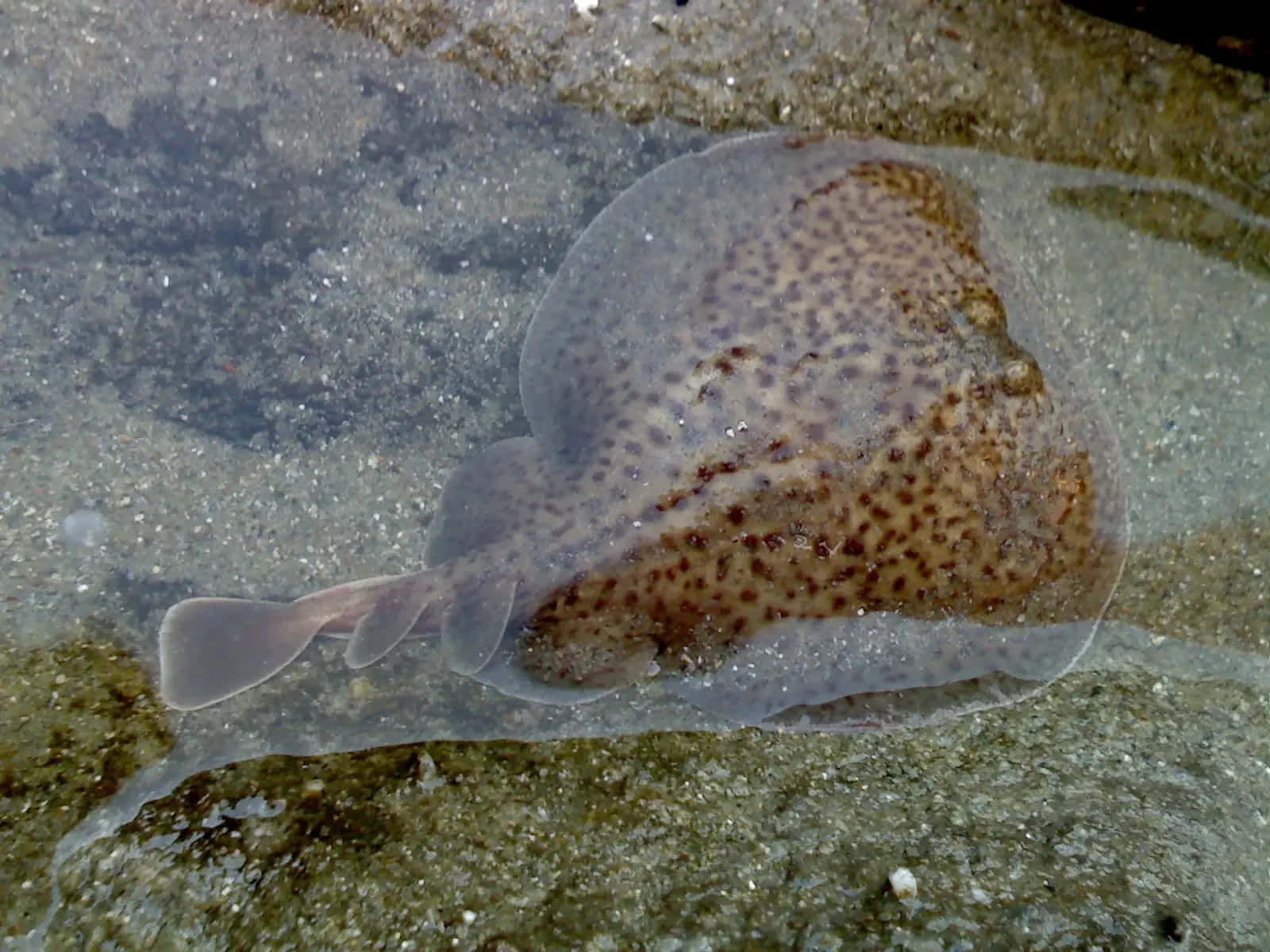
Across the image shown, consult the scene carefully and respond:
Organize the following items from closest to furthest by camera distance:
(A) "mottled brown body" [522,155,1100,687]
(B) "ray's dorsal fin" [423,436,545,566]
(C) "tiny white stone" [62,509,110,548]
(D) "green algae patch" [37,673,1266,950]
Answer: (D) "green algae patch" [37,673,1266,950], (A) "mottled brown body" [522,155,1100,687], (B) "ray's dorsal fin" [423,436,545,566], (C) "tiny white stone" [62,509,110,548]

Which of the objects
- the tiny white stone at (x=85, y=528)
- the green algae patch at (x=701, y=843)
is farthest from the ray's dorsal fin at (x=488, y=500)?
the tiny white stone at (x=85, y=528)

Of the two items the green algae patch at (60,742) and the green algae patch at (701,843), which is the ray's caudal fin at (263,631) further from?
the green algae patch at (701,843)

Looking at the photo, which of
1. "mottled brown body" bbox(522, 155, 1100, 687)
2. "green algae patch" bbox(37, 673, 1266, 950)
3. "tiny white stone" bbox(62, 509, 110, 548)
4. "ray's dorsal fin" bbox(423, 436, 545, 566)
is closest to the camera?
"green algae patch" bbox(37, 673, 1266, 950)

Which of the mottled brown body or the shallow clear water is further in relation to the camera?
the shallow clear water

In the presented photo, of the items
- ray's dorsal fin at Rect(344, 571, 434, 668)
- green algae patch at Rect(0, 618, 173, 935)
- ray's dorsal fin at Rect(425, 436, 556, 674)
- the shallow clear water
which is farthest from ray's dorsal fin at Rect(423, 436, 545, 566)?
green algae patch at Rect(0, 618, 173, 935)

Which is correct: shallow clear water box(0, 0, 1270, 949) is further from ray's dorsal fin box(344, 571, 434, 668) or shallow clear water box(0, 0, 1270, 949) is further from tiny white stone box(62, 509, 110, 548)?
ray's dorsal fin box(344, 571, 434, 668)

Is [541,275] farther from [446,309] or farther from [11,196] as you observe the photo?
[11,196]

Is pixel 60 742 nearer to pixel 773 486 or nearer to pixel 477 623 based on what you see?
pixel 477 623
